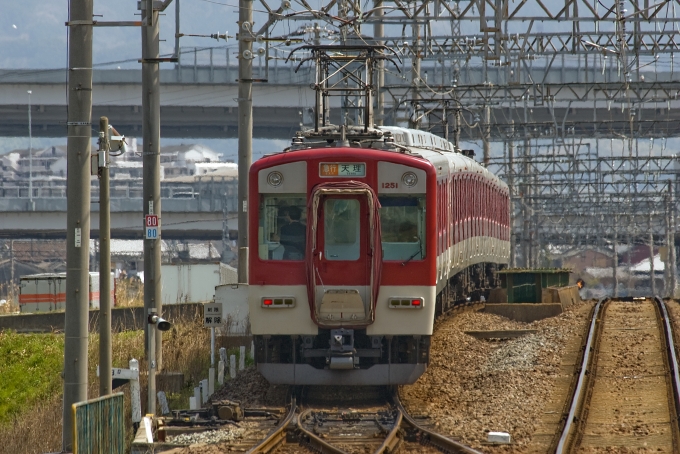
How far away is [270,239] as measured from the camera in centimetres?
1377

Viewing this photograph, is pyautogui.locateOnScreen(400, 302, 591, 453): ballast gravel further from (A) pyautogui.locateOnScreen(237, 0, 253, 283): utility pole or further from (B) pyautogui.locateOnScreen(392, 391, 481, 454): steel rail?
(A) pyautogui.locateOnScreen(237, 0, 253, 283): utility pole

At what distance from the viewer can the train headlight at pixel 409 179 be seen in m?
13.7

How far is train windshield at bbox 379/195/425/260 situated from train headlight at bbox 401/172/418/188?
15 centimetres

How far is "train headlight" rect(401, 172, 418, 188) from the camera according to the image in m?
13.7

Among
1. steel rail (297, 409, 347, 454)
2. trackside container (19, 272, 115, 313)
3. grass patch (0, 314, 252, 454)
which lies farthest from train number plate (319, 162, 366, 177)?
trackside container (19, 272, 115, 313)

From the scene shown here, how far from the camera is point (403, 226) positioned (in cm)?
1377

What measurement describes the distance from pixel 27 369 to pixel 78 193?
388 inches

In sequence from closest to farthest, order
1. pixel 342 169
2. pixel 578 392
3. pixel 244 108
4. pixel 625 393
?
pixel 578 392
pixel 625 393
pixel 342 169
pixel 244 108

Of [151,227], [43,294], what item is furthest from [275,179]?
[43,294]

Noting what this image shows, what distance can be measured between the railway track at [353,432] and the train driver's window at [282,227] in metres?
1.69

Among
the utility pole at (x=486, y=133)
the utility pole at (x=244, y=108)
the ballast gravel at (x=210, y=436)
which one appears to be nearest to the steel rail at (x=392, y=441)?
the ballast gravel at (x=210, y=436)

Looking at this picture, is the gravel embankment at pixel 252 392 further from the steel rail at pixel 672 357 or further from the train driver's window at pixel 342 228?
the steel rail at pixel 672 357

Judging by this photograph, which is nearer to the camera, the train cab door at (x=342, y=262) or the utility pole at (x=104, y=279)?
the utility pole at (x=104, y=279)

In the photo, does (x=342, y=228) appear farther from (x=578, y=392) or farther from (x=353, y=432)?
(x=578, y=392)
